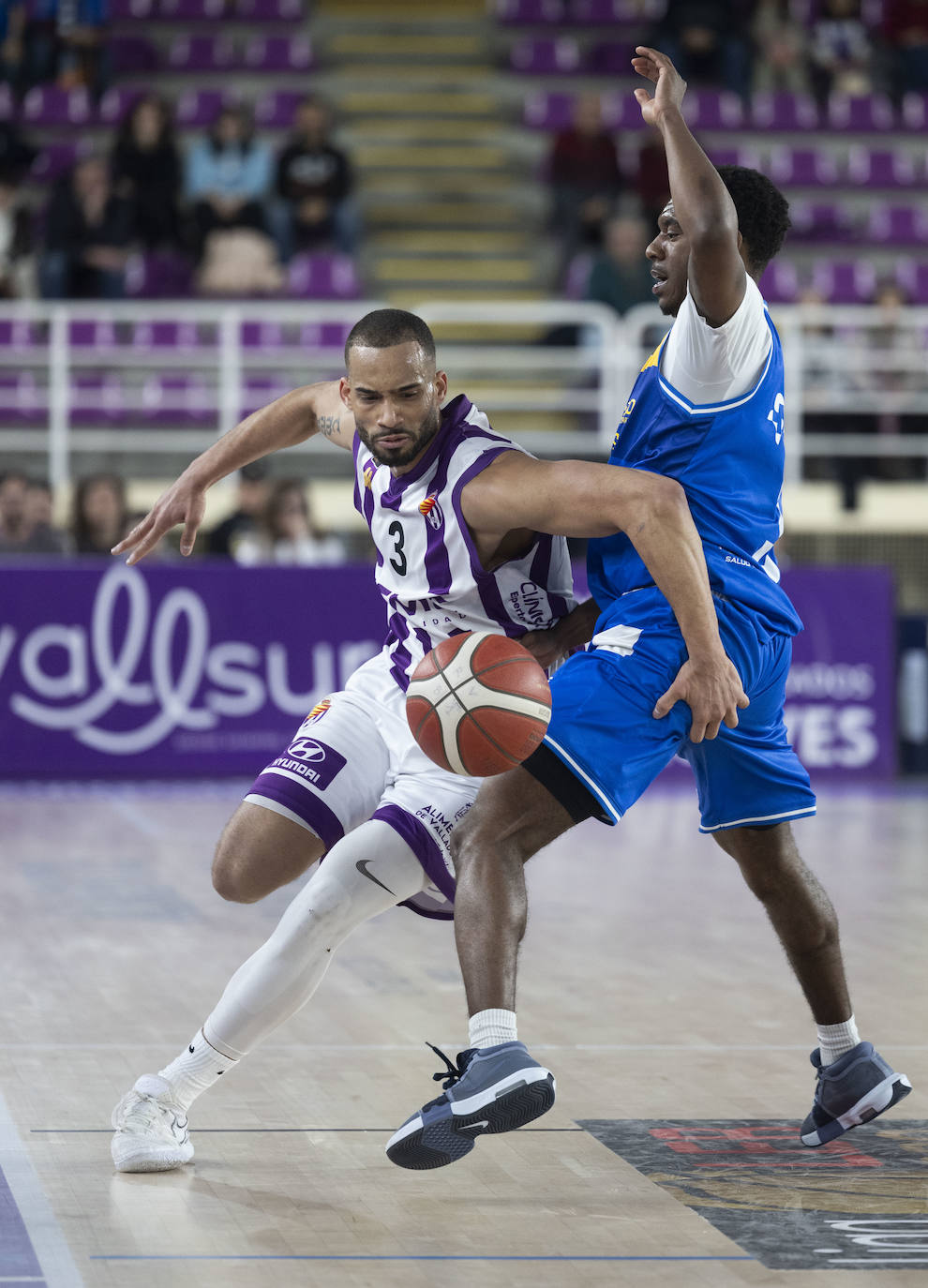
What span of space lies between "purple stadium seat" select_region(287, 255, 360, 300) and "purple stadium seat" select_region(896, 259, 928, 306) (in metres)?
4.79

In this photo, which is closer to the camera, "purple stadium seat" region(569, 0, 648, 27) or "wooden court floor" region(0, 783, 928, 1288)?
"wooden court floor" region(0, 783, 928, 1288)

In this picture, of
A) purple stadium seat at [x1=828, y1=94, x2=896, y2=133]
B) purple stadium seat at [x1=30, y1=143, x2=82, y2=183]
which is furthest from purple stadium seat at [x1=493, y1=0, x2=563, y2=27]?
purple stadium seat at [x1=30, y1=143, x2=82, y2=183]

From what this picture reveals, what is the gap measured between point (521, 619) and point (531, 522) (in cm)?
44

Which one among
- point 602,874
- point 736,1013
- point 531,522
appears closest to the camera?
point 531,522

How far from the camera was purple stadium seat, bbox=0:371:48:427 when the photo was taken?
587 inches

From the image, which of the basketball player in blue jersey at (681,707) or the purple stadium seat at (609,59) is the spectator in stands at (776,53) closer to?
the purple stadium seat at (609,59)

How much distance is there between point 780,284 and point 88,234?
5783 mm

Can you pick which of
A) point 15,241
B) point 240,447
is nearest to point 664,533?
point 240,447

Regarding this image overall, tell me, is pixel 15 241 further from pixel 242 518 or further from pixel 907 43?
pixel 907 43

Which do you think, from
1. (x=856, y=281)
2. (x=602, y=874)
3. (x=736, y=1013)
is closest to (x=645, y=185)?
(x=856, y=281)

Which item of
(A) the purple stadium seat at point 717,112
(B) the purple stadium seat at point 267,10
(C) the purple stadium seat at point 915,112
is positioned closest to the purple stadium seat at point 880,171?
(C) the purple stadium seat at point 915,112

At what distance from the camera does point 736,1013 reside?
5840 millimetres

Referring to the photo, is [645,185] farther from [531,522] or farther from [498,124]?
[531,522]

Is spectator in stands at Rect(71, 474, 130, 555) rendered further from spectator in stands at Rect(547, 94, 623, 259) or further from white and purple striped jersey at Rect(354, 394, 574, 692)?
white and purple striped jersey at Rect(354, 394, 574, 692)
